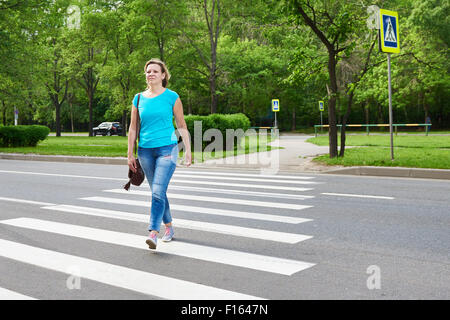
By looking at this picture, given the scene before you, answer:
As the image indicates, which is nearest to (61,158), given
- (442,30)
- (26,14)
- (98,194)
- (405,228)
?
(98,194)

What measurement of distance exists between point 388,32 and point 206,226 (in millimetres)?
8674

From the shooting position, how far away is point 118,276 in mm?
Result: 4457

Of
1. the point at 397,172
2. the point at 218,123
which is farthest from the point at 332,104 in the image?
the point at 218,123

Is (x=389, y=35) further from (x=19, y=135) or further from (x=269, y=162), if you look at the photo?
(x=19, y=135)

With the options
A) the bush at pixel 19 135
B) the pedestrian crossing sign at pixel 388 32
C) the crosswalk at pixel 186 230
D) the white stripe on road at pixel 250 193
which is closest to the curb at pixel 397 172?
the crosswalk at pixel 186 230

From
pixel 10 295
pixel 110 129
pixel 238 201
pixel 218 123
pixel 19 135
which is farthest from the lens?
pixel 110 129

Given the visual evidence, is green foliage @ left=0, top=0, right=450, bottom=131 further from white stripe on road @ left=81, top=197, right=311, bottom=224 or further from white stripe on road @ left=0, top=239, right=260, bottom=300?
white stripe on road @ left=0, top=239, right=260, bottom=300

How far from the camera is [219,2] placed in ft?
103

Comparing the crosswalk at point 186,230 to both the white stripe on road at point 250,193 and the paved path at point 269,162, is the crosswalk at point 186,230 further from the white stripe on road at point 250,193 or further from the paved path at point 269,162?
→ the paved path at point 269,162

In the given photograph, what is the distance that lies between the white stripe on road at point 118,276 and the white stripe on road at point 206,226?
1786mm

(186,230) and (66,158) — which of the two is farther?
(66,158)

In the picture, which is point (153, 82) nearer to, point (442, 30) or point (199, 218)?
point (199, 218)
